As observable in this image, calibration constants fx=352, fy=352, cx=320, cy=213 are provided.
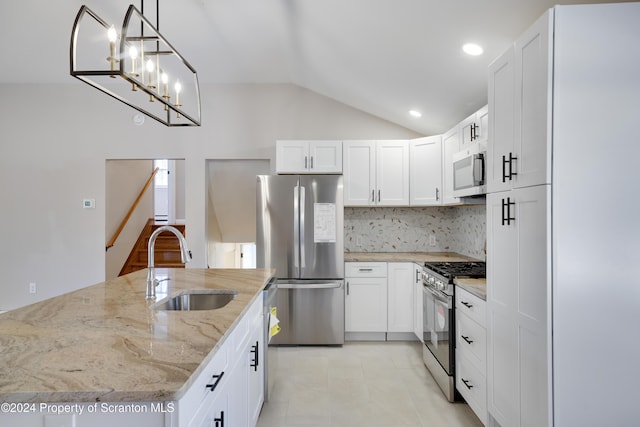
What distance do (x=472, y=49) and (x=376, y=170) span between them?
1767 millimetres

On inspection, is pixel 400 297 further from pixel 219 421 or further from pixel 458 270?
pixel 219 421

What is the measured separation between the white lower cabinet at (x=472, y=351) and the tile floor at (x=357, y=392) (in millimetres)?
218

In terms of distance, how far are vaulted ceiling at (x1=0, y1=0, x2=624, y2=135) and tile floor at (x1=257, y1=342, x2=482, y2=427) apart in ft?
8.09

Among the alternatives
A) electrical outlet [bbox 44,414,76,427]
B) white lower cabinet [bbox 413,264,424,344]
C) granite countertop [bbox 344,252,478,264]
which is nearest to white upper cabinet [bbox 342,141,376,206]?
granite countertop [bbox 344,252,478,264]

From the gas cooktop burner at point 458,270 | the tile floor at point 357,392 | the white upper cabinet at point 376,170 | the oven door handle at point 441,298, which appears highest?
the white upper cabinet at point 376,170

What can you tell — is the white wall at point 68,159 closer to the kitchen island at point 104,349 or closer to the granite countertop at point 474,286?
the kitchen island at point 104,349

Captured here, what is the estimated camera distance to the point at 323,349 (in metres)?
3.66

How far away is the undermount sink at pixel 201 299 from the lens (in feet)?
6.66

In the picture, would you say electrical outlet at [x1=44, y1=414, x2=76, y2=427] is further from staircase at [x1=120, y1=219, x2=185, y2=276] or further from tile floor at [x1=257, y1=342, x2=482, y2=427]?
staircase at [x1=120, y1=219, x2=185, y2=276]

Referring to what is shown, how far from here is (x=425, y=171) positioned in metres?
3.92

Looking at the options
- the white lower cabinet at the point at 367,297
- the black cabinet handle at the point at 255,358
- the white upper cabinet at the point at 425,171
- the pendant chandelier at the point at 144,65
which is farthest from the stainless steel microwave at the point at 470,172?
the pendant chandelier at the point at 144,65

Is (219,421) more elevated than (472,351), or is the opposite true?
(219,421)

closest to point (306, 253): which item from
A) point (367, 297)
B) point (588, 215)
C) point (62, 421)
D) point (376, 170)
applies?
point (367, 297)

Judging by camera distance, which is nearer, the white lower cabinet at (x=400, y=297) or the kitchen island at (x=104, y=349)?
the kitchen island at (x=104, y=349)
